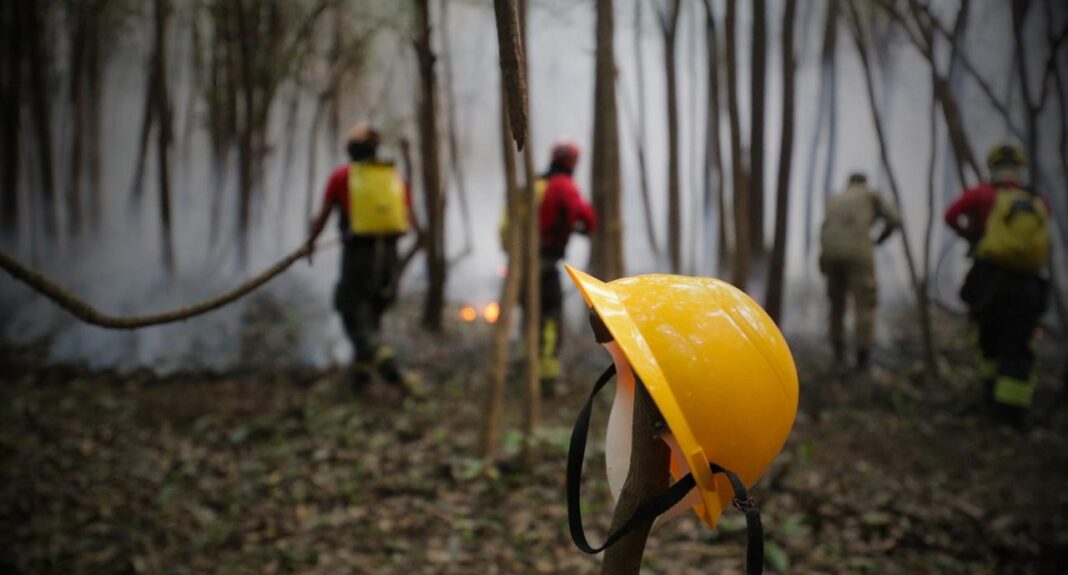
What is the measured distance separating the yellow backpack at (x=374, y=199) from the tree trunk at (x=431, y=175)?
0.57 m

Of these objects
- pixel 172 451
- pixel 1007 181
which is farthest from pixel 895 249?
pixel 172 451

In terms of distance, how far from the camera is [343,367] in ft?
19.7

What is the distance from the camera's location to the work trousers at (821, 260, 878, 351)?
4957 mm

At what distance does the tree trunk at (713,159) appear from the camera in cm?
561

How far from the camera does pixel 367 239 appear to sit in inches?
200

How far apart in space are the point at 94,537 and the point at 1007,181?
18.8 ft

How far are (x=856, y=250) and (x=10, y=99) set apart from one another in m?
8.13

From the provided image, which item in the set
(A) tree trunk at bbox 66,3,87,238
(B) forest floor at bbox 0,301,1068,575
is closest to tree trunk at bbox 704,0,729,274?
(B) forest floor at bbox 0,301,1068,575

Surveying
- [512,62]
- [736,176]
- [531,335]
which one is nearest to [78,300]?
[512,62]

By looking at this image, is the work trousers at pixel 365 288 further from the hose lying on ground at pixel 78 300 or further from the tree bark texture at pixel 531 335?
the hose lying on ground at pixel 78 300

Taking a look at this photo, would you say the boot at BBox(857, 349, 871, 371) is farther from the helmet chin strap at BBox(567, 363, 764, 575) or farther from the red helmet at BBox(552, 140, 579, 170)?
the helmet chin strap at BBox(567, 363, 764, 575)

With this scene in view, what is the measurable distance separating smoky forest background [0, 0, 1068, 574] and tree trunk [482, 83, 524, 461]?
18 mm

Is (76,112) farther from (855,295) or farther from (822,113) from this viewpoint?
(822,113)

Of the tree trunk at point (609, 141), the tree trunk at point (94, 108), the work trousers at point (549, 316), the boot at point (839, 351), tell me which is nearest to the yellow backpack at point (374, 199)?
the work trousers at point (549, 316)
